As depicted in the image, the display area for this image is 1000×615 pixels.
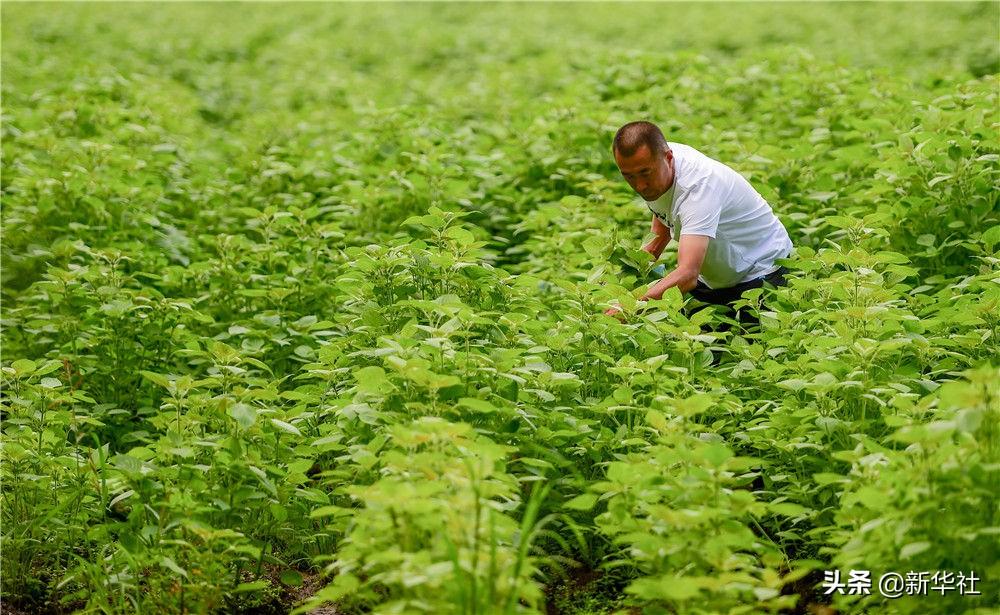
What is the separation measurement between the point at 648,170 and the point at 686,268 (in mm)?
465

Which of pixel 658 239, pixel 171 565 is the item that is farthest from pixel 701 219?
pixel 171 565

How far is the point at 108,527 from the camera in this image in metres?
3.16

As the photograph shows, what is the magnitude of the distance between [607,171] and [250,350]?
3010 mm

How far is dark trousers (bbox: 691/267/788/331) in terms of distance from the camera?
15.3 feet

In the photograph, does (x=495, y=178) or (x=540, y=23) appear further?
(x=540, y=23)

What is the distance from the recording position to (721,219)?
454 cm

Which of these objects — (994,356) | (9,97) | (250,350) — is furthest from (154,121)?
(994,356)

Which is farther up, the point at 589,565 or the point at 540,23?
the point at 540,23

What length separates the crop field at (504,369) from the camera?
103 inches

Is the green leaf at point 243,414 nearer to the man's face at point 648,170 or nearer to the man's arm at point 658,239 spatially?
the man's face at point 648,170

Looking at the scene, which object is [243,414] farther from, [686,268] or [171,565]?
[686,268]

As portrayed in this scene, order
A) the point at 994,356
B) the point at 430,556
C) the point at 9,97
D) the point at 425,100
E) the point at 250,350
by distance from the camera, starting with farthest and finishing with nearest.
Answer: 1. the point at 425,100
2. the point at 9,97
3. the point at 250,350
4. the point at 994,356
5. the point at 430,556

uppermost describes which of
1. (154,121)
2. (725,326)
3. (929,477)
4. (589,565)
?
(154,121)

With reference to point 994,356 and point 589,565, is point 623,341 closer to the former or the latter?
point 589,565
